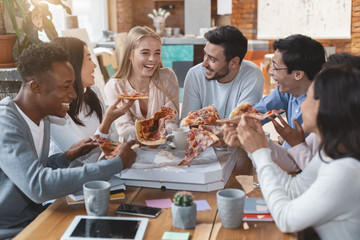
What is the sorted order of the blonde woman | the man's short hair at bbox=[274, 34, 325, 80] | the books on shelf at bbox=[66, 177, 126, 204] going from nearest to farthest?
1. the books on shelf at bbox=[66, 177, 126, 204]
2. the man's short hair at bbox=[274, 34, 325, 80]
3. the blonde woman

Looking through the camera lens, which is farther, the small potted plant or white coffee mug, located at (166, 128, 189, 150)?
white coffee mug, located at (166, 128, 189, 150)

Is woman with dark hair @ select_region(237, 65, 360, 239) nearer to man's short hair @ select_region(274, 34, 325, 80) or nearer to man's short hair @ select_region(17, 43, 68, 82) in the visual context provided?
man's short hair @ select_region(17, 43, 68, 82)

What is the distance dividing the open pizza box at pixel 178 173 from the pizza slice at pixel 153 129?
0.14 meters

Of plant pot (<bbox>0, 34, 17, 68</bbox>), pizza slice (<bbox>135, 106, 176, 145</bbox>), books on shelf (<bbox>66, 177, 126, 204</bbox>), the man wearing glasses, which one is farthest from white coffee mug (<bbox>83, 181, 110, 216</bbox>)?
plant pot (<bbox>0, 34, 17, 68</bbox>)

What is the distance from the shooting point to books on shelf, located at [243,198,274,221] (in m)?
1.33

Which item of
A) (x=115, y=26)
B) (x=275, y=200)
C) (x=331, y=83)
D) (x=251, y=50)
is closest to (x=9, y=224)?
(x=275, y=200)

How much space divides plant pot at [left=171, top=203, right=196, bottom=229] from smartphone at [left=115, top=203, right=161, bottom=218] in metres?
0.11

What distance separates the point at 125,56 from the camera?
2.85 m

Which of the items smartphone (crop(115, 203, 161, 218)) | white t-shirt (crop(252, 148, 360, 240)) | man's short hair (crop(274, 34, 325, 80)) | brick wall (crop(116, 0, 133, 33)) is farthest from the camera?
brick wall (crop(116, 0, 133, 33))

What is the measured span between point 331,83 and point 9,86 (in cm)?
231

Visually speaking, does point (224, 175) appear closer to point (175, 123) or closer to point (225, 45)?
point (175, 123)

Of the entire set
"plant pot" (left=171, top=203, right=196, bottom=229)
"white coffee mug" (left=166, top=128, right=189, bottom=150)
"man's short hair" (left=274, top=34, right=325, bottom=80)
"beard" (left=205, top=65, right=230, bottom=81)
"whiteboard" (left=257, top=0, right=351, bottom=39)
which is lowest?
"plant pot" (left=171, top=203, right=196, bottom=229)

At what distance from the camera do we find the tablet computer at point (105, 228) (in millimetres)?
1209

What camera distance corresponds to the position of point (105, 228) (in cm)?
126
